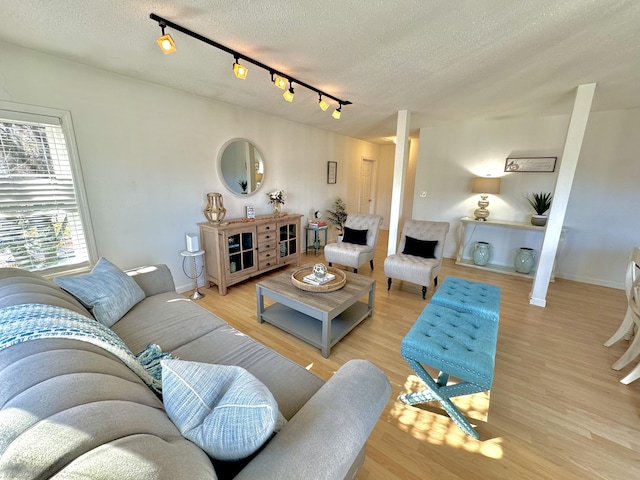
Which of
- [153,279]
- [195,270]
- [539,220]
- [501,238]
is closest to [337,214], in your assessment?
[501,238]

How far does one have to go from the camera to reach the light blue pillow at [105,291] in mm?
1538

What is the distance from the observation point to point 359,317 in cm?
242

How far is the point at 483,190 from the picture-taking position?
3.89m

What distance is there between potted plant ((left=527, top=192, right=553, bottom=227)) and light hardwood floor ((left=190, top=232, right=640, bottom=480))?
4.24 ft

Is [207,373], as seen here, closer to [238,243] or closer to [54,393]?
[54,393]

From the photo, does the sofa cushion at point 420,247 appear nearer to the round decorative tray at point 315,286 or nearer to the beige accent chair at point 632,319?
the round decorative tray at point 315,286

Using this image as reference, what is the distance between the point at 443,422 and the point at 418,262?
176cm

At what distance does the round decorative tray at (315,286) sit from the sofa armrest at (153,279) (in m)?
1.07

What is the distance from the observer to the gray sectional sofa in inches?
18.3

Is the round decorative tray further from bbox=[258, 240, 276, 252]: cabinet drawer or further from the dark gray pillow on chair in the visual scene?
the dark gray pillow on chair

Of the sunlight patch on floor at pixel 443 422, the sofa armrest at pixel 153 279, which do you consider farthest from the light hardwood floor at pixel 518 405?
the sofa armrest at pixel 153 279

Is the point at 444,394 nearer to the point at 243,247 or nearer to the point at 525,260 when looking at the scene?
→ the point at 243,247

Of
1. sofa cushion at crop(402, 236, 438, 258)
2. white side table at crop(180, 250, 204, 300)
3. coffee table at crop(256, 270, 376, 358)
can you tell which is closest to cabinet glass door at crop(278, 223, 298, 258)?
white side table at crop(180, 250, 204, 300)

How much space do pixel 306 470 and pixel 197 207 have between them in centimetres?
304
